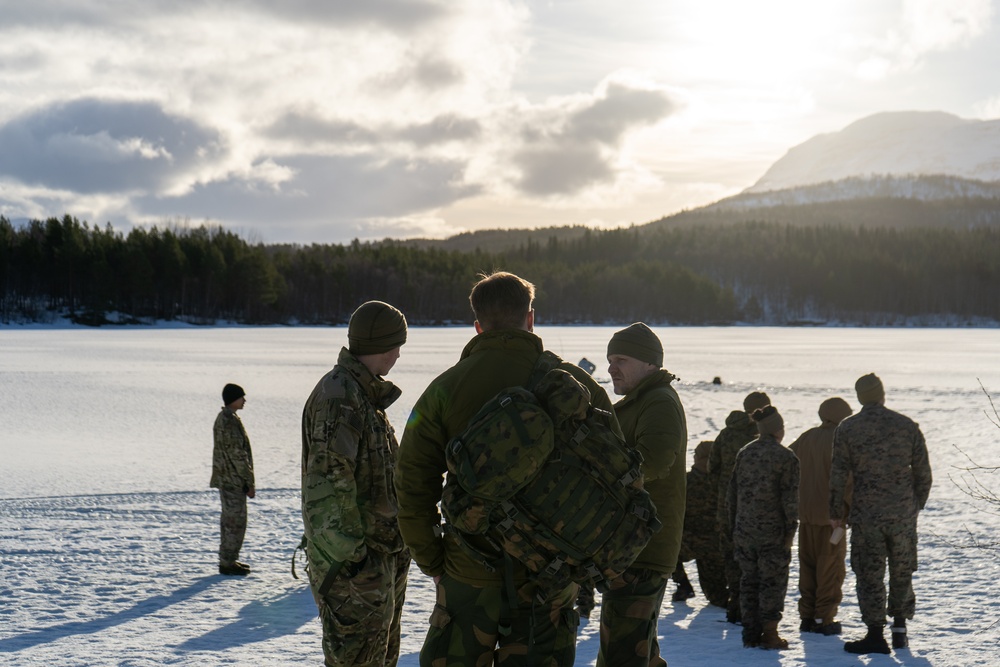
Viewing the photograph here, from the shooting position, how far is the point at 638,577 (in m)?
3.52

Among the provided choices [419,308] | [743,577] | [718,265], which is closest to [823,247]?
[718,265]

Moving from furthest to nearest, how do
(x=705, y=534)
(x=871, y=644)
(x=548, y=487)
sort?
(x=705, y=534)
(x=871, y=644)
(x=548, y=487)

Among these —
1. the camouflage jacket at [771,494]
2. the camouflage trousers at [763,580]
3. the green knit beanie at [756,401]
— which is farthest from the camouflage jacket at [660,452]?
the green knit beanie at [756,401]

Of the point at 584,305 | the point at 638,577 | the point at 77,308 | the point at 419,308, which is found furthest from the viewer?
the point at 584,305

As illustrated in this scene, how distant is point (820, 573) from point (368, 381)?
378cm

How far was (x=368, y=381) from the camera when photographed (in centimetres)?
365

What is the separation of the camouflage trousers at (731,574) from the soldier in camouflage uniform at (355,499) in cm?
304

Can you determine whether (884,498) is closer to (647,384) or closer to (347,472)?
(647,384)

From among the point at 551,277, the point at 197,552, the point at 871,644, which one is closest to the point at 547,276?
the point at 551,277

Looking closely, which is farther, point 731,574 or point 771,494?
point 731,574

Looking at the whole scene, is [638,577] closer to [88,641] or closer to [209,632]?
[209,632]

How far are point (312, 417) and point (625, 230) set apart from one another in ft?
643

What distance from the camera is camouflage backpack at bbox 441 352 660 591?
2.62 meters

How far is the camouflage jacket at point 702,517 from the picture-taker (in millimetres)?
6469
